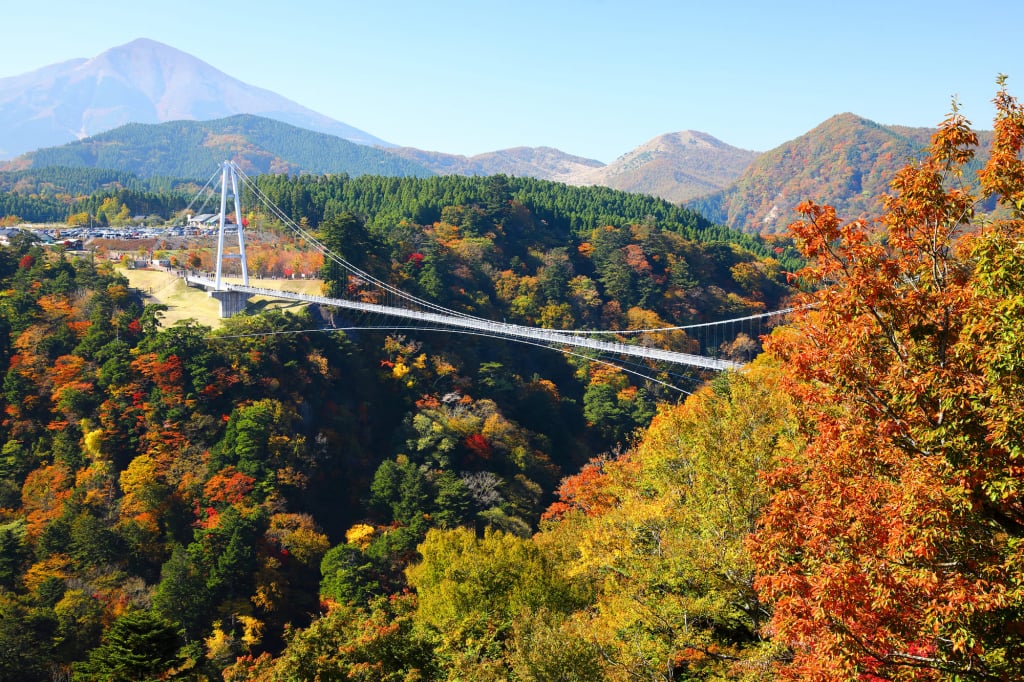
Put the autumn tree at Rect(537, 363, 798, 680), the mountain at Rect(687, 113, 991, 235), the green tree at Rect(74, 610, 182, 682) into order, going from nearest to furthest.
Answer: the autumn tree at Rect(537, 363, 798, 680)
the green tree at Rect(74, 610, 182, 682)
the mountain at Rect(687, 113, 991, 235)

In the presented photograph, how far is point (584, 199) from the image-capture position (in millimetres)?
69688

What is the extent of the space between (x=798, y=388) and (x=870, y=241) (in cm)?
128

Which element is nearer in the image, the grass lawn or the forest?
the forest

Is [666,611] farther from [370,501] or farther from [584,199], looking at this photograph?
[584,199]

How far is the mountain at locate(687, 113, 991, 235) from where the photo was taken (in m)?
118

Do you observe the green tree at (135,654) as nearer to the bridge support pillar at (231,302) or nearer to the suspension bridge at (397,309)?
the suspension bridge at (397,309)

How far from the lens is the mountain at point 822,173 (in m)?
118

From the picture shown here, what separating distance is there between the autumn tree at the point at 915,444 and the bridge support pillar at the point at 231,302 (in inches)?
1280

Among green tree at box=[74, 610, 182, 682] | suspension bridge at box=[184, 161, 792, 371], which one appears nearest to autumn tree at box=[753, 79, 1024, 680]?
green tree at box=[74, 610, 182, 682]

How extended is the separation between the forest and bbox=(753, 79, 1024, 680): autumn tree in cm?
3

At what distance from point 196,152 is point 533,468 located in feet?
520

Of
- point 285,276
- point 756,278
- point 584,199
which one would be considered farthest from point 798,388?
point 584,199

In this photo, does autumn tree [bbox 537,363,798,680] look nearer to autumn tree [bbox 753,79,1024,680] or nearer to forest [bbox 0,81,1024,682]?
forest [bbox 0,81,1024,682]

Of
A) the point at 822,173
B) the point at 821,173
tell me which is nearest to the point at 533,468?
the point at 822,173
